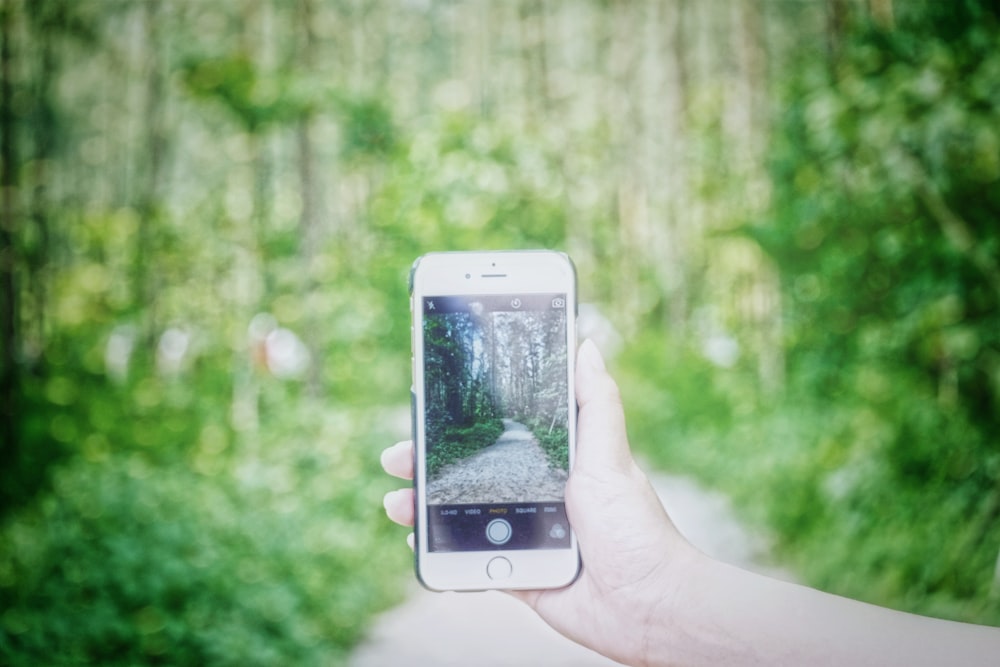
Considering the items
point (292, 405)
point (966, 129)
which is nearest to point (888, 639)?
point (966, 129)

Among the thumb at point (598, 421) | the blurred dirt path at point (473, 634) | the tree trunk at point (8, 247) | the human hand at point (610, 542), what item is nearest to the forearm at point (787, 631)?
the human hand at point (610, 542)

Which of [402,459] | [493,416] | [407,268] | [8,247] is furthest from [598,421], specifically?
[8,247]

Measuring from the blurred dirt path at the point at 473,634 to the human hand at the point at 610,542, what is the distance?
79 centimetres

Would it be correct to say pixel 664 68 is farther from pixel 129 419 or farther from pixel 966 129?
pixel 129 419

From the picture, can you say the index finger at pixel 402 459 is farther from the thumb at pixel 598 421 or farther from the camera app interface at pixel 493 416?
the thumb at pixel 598 421

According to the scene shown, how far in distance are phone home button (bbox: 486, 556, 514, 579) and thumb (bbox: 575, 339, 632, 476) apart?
0.45ft

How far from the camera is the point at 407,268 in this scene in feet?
7.83

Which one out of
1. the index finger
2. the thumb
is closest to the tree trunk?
the index finger

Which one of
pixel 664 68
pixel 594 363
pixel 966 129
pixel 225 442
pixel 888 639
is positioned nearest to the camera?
pixel 888 639

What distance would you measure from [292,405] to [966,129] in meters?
1.86

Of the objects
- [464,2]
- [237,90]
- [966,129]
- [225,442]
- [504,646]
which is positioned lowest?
[504,646]

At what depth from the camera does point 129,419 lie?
236 cm

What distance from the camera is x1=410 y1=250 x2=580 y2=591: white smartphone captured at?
2.90 feet

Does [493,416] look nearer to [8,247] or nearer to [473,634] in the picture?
[473,634]
